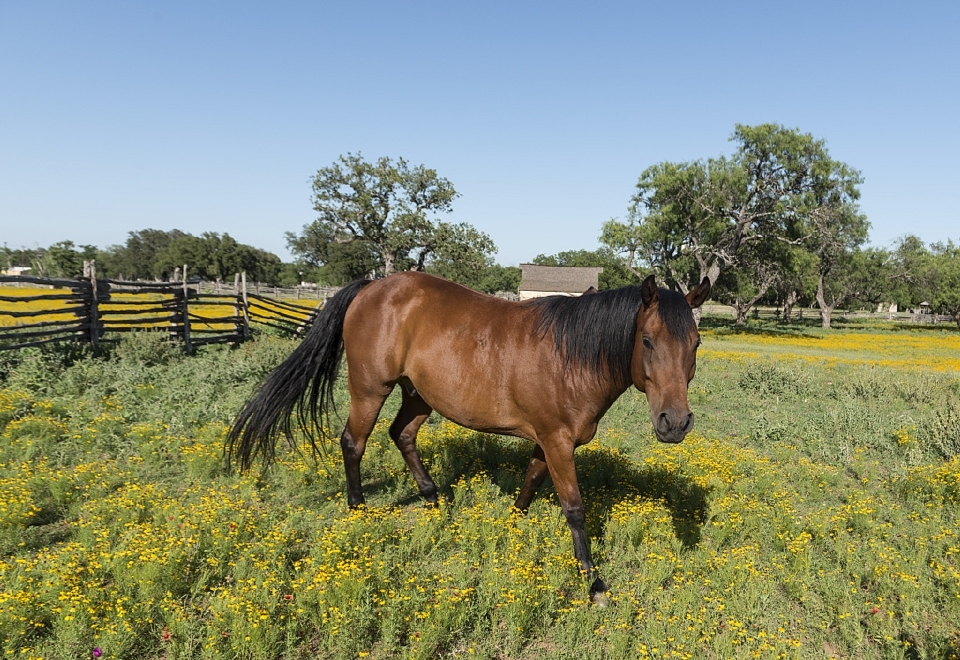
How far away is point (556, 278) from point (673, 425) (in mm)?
71530

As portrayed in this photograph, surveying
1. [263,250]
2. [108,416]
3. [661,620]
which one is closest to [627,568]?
[661,620]

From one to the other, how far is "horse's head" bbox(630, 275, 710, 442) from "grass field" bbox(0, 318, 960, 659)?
1.34m

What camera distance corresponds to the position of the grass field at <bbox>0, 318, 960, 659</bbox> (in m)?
2.93

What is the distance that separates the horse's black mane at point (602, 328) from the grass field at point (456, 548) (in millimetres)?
1554

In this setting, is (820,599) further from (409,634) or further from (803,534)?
(409,634)

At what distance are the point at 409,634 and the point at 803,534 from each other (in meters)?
3.51

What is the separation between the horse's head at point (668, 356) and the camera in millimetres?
3008

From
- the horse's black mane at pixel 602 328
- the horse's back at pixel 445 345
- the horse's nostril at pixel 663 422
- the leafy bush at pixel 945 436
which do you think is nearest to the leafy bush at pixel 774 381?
the leafy bush at pixel 945 436

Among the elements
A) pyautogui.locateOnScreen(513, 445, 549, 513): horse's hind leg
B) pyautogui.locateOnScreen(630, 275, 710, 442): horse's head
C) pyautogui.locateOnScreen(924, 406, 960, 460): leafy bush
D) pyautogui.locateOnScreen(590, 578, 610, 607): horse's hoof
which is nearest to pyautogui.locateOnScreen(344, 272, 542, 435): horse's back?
pyautogui.locateOnScreen(513, 445, 549, 513): horse's hind leg

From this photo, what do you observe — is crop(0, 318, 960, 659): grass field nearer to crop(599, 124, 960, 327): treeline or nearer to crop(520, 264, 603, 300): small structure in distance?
crop(599, 124, 960, 327): treeline

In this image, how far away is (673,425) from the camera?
2988 millimetres

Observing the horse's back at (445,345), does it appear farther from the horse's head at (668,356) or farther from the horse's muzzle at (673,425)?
the horse's muzzle at (673,425)

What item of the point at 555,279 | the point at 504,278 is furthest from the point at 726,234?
the point at 504,278

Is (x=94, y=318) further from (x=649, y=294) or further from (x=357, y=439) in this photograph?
(x=649, y=294)
